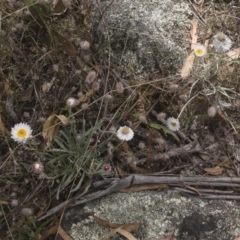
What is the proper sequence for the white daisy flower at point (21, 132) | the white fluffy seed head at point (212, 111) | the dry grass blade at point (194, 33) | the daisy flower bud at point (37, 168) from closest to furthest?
the daisy flower bud at point (37, 168) < the white daisy flower at point (21, 132) < the white fluffy seed head at point (212, 111) < the dry grass blade at point (194, 33)

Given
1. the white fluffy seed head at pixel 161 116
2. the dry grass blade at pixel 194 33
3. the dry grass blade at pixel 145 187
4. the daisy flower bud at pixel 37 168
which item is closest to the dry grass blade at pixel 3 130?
the daisy flower bud at pixel 37 168

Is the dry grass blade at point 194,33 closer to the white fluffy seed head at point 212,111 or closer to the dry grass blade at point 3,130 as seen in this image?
the white fluffy seed head at point 212,111

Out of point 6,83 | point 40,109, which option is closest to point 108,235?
point 40,109

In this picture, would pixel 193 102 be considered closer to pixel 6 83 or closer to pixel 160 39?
pixel 160 39

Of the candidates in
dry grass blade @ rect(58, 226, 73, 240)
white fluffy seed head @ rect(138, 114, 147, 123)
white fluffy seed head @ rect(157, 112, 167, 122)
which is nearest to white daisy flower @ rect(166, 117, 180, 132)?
white fluffy seed head @ rect(157, 112, 167, 122)

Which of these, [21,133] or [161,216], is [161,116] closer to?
[161,216]

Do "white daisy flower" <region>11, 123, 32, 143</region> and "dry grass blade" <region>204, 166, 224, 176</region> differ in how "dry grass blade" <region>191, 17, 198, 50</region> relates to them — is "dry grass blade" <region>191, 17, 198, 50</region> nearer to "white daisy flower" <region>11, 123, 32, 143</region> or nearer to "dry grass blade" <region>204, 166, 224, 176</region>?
"dry grass blade" <region>204, 166, 224, 176</region>

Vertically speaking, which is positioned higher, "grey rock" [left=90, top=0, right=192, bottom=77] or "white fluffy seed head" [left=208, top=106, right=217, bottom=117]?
"grey rock" [left=90, top=0, right=192, bottom=77]
